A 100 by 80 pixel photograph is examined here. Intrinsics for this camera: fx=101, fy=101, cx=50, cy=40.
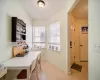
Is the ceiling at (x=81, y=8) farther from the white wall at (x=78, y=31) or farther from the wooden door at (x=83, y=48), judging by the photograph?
the wooden door at (x=83, y=48)

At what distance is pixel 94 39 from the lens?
1577mm

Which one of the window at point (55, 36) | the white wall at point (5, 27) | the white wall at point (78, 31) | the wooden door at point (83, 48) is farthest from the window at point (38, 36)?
the white wall at point (5, 27)

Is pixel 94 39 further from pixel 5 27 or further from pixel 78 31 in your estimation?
pixel 78 31

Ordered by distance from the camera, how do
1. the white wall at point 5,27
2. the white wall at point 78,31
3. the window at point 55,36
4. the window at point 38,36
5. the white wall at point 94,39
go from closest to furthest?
1. the white wall at point 94,39
2. the white wall at point 5,27
3. the window at point 55,36
4. the white wall at point 78,31
5. the window at point 38,36

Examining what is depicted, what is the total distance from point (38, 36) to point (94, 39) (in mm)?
4798

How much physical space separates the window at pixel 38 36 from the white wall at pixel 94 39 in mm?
4536

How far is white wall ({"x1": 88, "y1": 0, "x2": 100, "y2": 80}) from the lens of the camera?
147cm

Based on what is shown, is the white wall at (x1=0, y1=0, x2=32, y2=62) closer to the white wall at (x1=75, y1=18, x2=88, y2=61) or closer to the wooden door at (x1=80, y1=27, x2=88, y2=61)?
the white wall at (x1=75, y1=18, x2=88, y2=61)

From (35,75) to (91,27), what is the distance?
2289 mm

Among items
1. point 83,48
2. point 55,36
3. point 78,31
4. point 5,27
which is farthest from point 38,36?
point 5,27

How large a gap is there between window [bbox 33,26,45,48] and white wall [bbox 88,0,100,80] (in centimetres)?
454

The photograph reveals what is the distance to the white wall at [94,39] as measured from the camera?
57.9 inches

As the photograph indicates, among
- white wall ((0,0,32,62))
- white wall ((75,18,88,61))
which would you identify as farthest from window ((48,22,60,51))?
white wall ((0,0,32,62))

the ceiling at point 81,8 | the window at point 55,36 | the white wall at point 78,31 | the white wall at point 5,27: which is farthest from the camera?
the white wall at point 78,31
